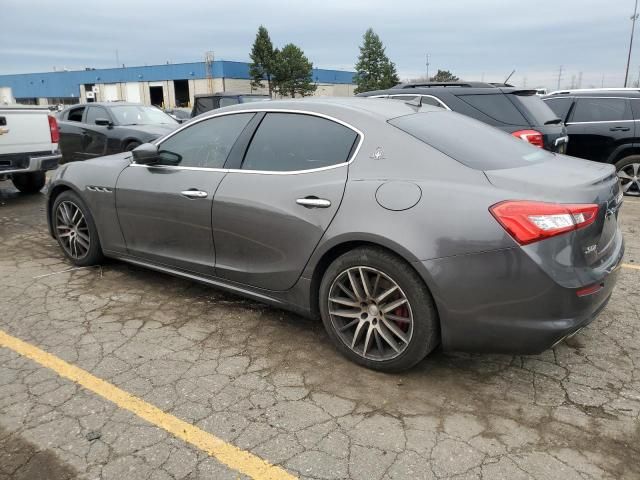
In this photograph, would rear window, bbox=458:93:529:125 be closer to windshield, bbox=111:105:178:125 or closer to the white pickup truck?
the white pickup truck

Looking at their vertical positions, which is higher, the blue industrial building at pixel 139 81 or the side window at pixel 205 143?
the blue industrial building at pixel 139 81

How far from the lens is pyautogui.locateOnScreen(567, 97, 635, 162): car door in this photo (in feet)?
27.3

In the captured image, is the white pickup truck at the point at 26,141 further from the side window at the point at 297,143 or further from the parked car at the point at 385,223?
the side window at the point at 297,143

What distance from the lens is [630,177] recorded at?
8.46m

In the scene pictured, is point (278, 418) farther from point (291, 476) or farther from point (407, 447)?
point (407, 447)

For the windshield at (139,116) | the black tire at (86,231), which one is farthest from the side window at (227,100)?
the black tire at (86,231)

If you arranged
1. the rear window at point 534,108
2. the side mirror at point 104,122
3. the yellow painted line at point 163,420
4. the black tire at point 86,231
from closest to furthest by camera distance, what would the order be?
the yellow painted line at point 163,420, the black tire at point 86,231, the rear window at point 534,108, the side mirror at point 104,122

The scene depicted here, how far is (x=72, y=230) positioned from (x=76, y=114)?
7.27 m

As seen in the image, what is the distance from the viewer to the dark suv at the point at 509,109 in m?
6.41

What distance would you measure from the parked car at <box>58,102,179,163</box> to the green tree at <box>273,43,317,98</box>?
171 ft

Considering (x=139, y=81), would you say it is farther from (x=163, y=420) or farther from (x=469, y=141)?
(x=163, y=420)

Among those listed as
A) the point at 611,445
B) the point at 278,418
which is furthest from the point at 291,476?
the point at 611,445

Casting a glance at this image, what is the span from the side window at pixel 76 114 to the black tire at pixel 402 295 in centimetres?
974

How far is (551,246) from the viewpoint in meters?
2.54
